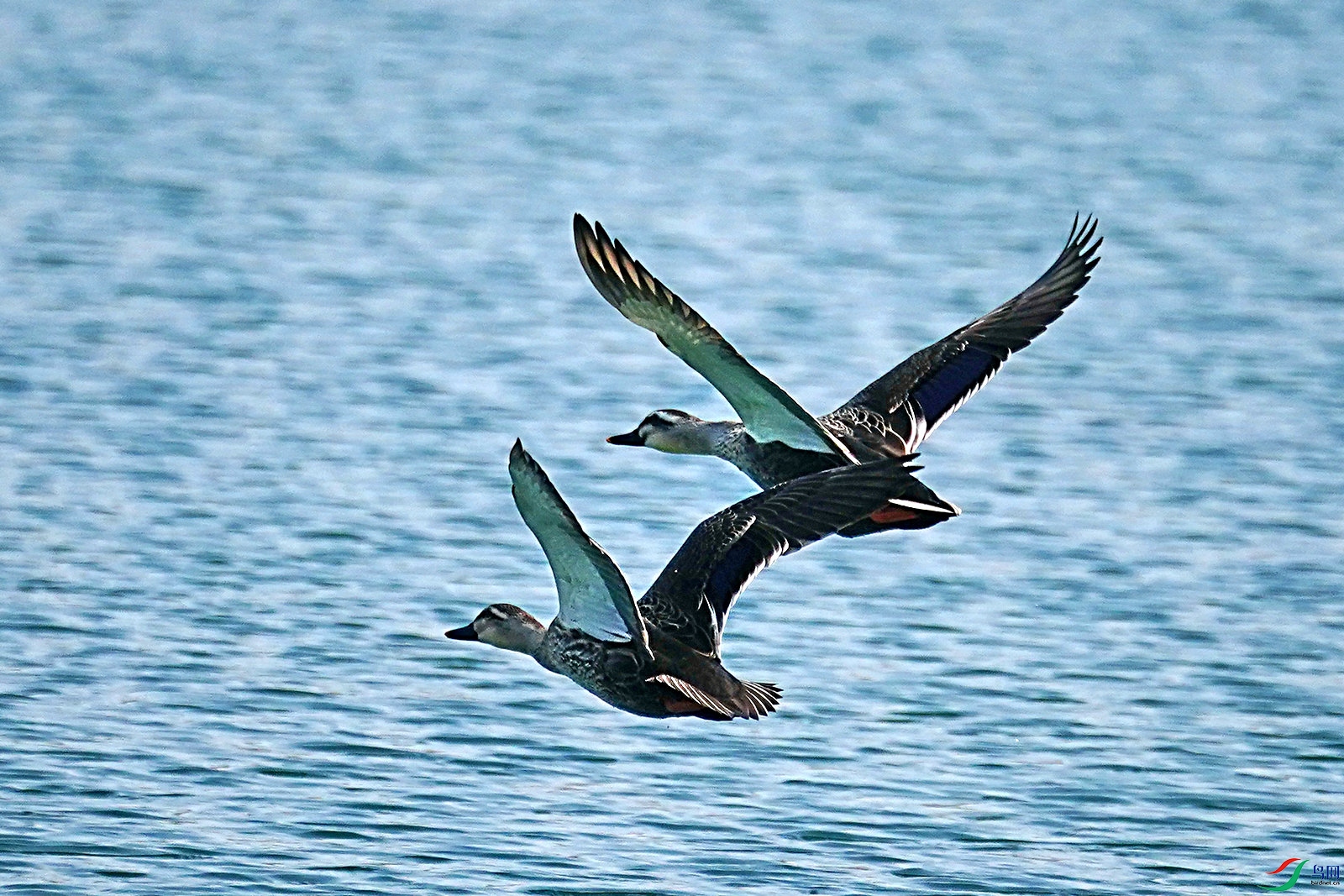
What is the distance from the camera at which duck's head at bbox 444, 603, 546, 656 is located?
9.97 meters

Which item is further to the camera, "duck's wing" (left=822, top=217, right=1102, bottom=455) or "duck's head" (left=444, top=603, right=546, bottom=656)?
"duck's wing" (left=822, top=217, right=1102, bottom=455)

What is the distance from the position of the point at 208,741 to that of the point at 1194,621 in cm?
517

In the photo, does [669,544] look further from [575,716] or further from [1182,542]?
[1182,542]

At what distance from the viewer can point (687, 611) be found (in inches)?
380

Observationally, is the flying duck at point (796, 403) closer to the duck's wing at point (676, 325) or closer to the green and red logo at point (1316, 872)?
the duck's wing at point (676, 325)

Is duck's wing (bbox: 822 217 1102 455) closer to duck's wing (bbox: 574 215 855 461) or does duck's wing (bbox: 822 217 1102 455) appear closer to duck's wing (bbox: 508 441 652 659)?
duck's wing (bbox: 574 215 855 461)

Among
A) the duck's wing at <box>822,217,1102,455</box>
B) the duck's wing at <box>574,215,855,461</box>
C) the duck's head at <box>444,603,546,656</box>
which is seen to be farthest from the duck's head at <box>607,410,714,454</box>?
the duck's head at <box>444,603,546,656</box>

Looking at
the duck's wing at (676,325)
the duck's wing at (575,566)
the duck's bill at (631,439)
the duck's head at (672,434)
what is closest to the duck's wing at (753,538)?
the duck's wing at (575,566)

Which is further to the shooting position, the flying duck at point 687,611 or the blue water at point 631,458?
the blue water at point 631,458

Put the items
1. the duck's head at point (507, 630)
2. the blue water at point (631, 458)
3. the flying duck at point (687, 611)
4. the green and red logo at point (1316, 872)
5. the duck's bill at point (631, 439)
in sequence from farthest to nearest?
the duck's bill at point (631, 439), the blue water at point (631, 458), the green and red logo at point (1316, 872), the duck's head at point (507, 630), the flying duck at point (687, 611)

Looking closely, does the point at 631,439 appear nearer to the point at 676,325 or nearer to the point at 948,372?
the point at 948,372

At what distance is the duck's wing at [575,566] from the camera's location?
8.02 m

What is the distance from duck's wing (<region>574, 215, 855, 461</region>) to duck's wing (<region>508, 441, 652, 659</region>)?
0.89 m

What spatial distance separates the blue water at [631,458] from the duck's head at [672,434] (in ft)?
4.14
